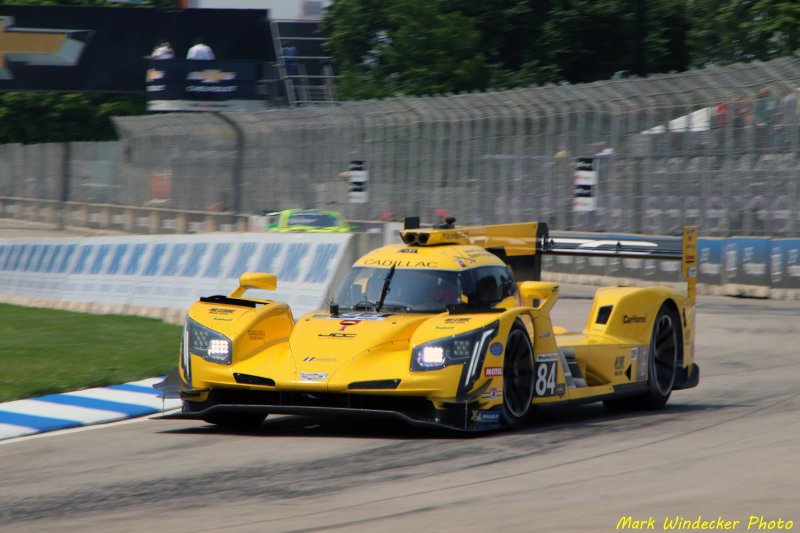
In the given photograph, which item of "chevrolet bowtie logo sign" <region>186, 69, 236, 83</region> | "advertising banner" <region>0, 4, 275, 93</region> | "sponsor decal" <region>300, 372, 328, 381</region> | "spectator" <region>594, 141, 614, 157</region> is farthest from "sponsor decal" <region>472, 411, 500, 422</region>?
"advertising banner" <region>0, 4, 275, 93</region>

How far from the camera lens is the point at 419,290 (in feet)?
29.1

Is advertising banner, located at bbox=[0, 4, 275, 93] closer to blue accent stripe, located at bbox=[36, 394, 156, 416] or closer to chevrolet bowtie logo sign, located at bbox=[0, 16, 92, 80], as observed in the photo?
chevrolet bowtie logo sign, located at bbox=[0, 16, 92, 80]

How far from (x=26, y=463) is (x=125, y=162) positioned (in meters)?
37.1

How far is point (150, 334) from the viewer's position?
1440cm

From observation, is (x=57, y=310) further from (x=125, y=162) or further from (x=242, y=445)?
(x=125, y=162)

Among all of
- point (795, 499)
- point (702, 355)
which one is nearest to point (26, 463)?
A: point (795, 499)

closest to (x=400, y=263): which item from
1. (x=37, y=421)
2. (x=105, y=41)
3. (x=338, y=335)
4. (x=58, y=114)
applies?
(x=338, y=335)

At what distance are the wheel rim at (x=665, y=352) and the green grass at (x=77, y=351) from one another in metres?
4.94

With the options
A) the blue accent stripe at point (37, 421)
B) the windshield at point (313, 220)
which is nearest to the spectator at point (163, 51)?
the windshield at point (313, 220)

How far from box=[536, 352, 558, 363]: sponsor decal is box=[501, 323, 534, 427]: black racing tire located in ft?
0.44

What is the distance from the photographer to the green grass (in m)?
11.0

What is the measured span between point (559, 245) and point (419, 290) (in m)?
2.54

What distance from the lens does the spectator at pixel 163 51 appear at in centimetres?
4366

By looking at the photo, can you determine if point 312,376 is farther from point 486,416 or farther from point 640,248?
point 640,248
